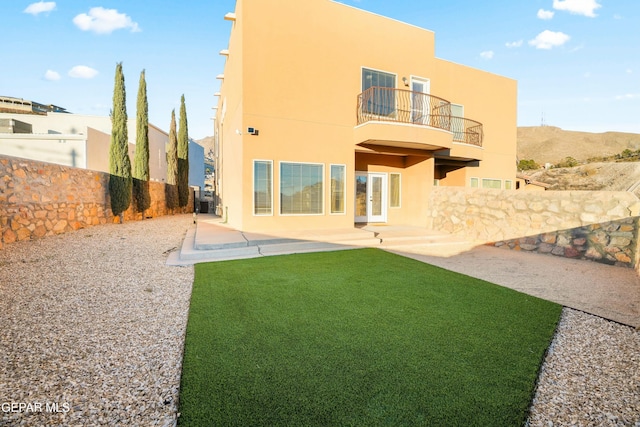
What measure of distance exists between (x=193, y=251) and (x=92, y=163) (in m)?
13.7

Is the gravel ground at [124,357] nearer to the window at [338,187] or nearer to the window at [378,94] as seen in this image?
the window at [338,187]

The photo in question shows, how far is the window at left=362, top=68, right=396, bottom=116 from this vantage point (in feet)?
35.8

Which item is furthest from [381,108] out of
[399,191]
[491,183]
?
[491,183]

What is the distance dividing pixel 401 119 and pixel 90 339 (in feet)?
37.4

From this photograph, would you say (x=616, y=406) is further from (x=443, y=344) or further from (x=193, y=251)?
(x=193, y=251)

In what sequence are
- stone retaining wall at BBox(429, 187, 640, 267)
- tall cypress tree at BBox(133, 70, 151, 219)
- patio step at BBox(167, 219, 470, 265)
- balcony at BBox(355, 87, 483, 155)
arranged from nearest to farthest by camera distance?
stone retaining wall at BBox(429, 187, 640, 267) → patio step at BBox(167, 219, 470, 265) → balcony at BBox(355, 87, 483, 155) → tall cypress tree at BBox(133, 70, 151, 219)

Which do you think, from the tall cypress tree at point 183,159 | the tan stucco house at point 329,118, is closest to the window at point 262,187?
the tan stucco house at point 329,118

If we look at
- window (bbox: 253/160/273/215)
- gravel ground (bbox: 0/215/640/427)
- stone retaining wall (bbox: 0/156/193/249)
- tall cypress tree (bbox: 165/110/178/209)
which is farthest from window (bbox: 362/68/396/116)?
tall cypress tree (bbox: 165/110/178/209)

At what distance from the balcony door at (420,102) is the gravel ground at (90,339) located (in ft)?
33.8

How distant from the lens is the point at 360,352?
112 inches

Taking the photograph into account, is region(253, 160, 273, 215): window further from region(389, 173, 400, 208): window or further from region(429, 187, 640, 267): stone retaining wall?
region(429, 187, 640, 267): stone retaining wall

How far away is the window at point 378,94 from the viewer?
10.9 metres

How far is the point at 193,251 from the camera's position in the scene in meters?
7.20

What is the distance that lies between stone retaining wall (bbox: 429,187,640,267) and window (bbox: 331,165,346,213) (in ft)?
12.9
